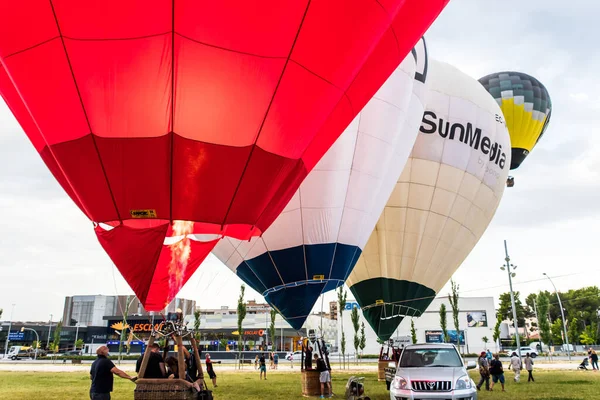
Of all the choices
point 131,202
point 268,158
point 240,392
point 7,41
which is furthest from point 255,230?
point 240,392

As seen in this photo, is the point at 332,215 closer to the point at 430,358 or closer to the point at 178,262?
the point at 430,358

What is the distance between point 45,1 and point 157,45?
1108 millimetres

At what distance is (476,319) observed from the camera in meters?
55.9

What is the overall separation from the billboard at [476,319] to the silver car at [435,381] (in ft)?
165

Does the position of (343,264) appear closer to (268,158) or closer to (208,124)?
(268,158)

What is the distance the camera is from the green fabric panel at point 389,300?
1644cm

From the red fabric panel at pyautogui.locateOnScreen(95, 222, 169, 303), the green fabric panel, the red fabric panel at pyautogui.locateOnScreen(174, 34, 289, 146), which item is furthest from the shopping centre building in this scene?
the red fabric panel at pyautogui.locateOnScreen(174, 34, 289, 146)

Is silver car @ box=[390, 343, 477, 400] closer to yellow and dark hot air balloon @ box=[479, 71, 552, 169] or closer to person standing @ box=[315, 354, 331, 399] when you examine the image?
person standing @ box=[315, 354, 331, 399]

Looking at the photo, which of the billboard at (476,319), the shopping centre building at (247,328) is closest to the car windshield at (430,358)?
the shopping centre building at (247,328)

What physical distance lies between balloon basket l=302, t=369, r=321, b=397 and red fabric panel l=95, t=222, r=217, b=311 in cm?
578

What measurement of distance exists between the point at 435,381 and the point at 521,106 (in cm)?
2183

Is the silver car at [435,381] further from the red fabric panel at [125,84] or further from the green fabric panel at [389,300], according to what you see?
the green fabric panel at [389,300]

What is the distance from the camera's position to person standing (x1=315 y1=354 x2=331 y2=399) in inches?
458

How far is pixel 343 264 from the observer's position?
11234 mm
